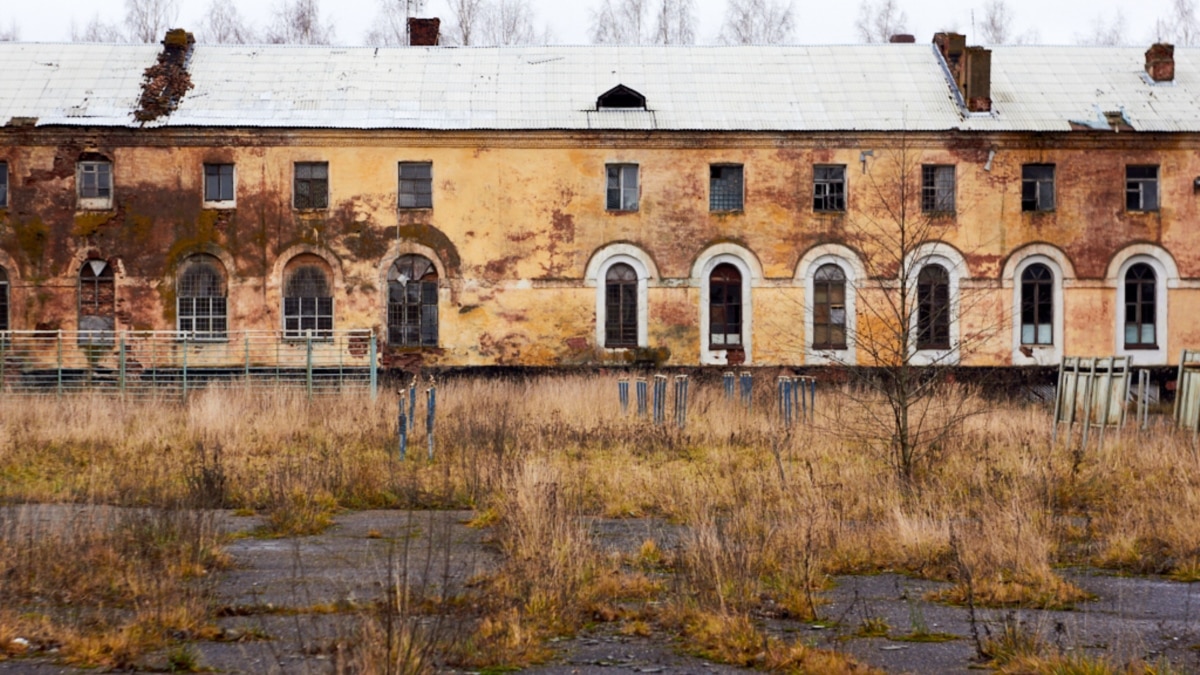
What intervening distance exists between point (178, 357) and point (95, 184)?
4.15 m

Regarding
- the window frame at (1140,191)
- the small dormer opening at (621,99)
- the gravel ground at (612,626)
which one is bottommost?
the gravel ground at (612,626)

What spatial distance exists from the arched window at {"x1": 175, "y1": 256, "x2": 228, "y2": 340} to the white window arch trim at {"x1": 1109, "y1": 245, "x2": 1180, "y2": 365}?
64.0 ft

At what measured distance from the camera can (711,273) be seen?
93.7 feet

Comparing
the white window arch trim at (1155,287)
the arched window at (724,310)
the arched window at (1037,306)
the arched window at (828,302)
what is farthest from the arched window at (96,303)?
the white window arch trim at (1155,287)

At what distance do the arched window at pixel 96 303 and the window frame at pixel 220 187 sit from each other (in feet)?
8.24

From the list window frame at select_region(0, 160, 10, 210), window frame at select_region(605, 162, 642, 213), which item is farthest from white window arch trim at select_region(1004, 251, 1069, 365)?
window frame at select_region(0, 160, 10, 210)

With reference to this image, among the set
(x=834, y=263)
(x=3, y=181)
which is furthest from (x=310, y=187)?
(x=834, y=263)

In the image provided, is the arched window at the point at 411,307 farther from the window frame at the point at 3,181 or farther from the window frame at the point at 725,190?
the window frame at the point at 3,181

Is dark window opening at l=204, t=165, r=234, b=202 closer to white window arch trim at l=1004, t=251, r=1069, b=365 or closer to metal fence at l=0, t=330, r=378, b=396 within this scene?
metal fence at l=0, t=330, r=378, b=396

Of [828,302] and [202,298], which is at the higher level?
[202,298]

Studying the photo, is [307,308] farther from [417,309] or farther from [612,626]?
[612,626]

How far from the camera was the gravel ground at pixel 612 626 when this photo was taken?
6617 mm

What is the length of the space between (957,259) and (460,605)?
76.1ft

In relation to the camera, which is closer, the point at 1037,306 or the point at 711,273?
the point at 711,273
